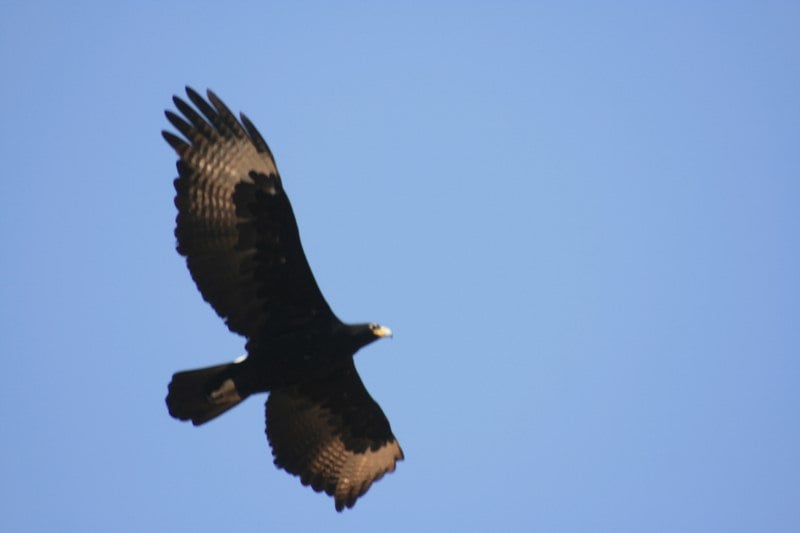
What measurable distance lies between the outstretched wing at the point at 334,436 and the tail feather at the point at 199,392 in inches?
47.7

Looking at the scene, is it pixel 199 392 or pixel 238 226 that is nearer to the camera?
pixel 199 392

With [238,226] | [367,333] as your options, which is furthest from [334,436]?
[238,226]

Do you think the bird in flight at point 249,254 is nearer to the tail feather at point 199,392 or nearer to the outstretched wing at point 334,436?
the tail feather at point 199,392

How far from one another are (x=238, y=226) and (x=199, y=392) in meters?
1.76

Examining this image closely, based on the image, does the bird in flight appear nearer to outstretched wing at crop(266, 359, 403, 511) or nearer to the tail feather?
the tail feather

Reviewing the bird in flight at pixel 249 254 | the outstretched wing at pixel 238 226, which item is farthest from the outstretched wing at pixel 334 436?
the outstretched wing at pixel 238 226

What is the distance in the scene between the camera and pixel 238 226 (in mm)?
13078

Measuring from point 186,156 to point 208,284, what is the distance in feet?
4.51

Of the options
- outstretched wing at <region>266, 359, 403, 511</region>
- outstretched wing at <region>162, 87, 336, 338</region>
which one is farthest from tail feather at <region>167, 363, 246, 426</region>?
outstretched wing at <region>266, 359, 403, 511</region>

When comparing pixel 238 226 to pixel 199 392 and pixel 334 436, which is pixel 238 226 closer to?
pixel 199 392

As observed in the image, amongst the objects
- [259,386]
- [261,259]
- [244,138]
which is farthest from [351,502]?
[244,138]

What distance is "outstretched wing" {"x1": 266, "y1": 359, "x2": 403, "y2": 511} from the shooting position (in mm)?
13953

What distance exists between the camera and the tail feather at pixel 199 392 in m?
12.7

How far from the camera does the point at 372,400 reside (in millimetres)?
14195
